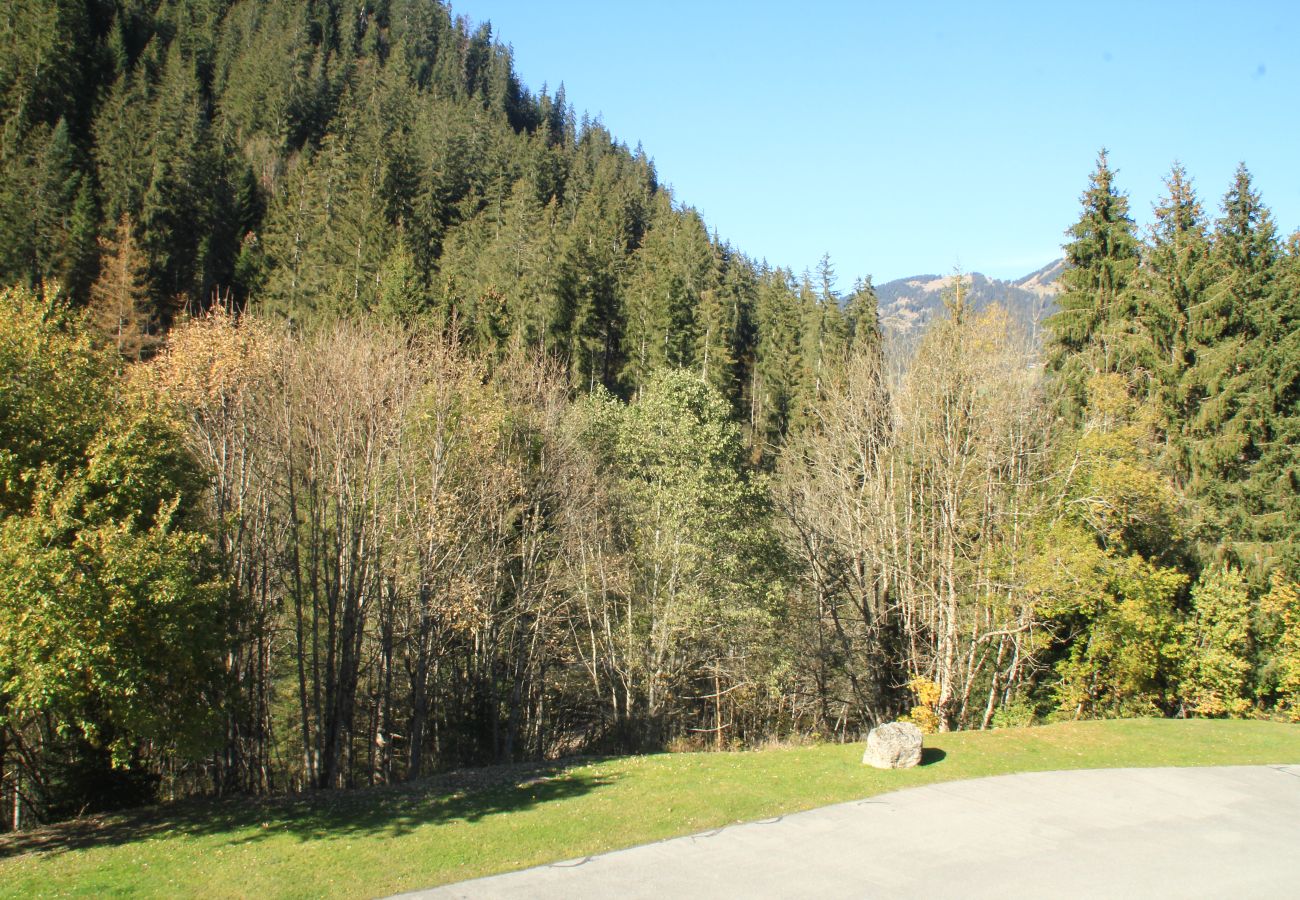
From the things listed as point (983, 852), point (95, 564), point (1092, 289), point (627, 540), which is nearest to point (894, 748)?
point (983, 852)

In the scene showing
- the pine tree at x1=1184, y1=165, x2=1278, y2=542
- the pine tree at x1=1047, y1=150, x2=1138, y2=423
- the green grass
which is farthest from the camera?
the pine tree at x1=1047, y1=150, x2=1138, y2=423

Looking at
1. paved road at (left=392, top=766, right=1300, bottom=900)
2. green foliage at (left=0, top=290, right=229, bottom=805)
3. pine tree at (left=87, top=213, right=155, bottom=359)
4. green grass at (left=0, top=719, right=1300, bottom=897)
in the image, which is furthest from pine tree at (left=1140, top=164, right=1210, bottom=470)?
pine tree at (left=87, top=213, right=155, bottom=359)

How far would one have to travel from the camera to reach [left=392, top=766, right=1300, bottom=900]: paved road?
30.9 ft

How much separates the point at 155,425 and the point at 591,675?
16.1m

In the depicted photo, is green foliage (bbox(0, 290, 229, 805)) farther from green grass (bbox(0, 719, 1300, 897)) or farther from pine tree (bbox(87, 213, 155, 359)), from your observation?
pine tree (bbox(87, 213, 155, 359))

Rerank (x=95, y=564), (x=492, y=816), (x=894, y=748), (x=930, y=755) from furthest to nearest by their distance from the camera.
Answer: (x=930, y=755) < (x=894, y=748) < (x=492, y=816) < (x=95, y=564)

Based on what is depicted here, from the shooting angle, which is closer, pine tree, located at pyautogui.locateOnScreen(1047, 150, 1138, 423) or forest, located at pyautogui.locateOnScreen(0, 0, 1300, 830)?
forest, located at pyautogui.locateOnScreen(0, 0, 1300, 830)

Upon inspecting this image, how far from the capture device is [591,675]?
25609 mm

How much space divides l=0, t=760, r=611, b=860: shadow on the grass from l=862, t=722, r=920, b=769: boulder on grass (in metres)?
5.19

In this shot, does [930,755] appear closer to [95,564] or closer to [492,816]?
[492,816]

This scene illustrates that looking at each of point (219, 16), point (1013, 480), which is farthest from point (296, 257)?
point (219, 16)

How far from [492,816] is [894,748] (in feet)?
24.7

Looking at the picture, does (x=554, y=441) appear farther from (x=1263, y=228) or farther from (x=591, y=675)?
(x=1263, y=228)

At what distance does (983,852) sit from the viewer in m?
10.7
